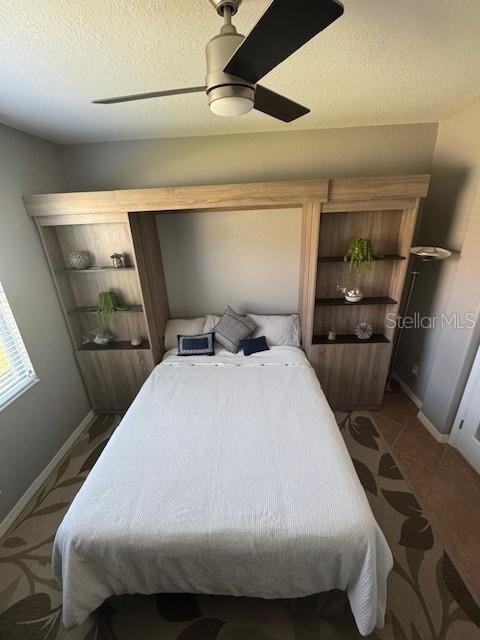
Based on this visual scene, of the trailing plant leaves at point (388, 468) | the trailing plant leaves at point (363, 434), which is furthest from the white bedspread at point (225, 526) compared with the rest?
the trailing plant leaves at point (363, 434)

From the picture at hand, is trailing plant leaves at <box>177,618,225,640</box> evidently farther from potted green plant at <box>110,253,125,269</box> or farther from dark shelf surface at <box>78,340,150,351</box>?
potted green plant at <box>110,253,125,269</box>

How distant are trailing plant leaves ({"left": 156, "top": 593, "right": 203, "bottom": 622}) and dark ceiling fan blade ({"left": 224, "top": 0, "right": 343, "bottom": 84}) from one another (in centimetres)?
228

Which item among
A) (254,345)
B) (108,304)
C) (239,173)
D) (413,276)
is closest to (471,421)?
(413,276)

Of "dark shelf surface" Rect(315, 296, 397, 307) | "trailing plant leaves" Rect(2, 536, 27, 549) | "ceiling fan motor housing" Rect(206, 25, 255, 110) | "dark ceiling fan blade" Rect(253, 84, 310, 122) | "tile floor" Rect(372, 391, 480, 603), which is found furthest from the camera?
"dark shelf surface" Rect(315, 296, 397, 307)

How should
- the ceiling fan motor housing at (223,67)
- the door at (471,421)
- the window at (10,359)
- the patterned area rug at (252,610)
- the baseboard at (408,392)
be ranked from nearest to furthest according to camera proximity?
the ceiling fan motor housing at (223,67), the patterned area rug at (252,610), the window at (10,359), the door at (471,421), the baseboard at (408,392)

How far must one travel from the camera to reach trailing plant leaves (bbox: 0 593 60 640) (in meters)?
1.33

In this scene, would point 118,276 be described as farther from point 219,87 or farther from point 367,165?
point 367,165

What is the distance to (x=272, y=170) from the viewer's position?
7.93 ft

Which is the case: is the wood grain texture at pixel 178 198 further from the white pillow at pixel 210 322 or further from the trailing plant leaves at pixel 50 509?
the trailing plant leaves at pixel 50 509

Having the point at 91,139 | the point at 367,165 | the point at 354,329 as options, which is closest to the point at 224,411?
the point at 354,329

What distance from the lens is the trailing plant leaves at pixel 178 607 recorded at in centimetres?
136

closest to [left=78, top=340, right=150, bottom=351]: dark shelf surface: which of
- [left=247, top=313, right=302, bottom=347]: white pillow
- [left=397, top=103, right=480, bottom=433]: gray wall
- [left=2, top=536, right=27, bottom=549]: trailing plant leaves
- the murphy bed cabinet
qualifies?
the murphy bed cabinet

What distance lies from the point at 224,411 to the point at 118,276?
1.60 meters

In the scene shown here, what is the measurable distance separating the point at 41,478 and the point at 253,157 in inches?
122
